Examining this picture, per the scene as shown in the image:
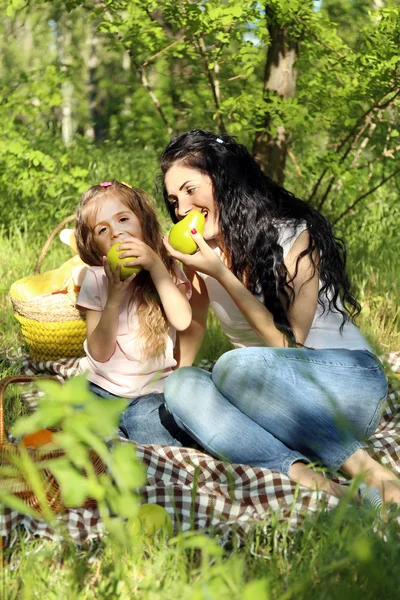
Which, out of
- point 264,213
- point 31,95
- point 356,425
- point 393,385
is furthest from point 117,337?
point 31,95

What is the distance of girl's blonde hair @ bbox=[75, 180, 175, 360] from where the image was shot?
2963mm

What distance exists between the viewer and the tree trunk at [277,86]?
478cm

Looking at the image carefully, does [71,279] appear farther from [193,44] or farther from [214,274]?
[193,44]

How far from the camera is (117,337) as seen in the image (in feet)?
9.78

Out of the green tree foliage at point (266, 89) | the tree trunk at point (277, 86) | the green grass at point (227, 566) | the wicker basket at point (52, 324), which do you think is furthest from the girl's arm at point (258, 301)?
the tree trunk at point (277, 86)

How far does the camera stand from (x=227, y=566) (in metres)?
1.48

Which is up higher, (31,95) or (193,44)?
(193,44)

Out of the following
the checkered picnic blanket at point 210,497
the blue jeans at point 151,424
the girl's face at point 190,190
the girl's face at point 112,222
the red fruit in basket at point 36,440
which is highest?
the girl's face at point 190,190

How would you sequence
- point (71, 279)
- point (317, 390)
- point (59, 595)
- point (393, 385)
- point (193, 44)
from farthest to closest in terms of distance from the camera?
point (193, 44), point (71, 279), point (393, 385), point (317, 390), point (59, 595)

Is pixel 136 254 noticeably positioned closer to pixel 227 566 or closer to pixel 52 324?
pixel 52 324

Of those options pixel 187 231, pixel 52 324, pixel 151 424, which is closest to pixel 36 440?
pixel 151 424

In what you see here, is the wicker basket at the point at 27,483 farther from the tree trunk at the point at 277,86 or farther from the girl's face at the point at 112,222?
the tree trunk at the point at 277,86

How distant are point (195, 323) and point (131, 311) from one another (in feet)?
0.83

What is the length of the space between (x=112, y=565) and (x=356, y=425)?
1.17 m
